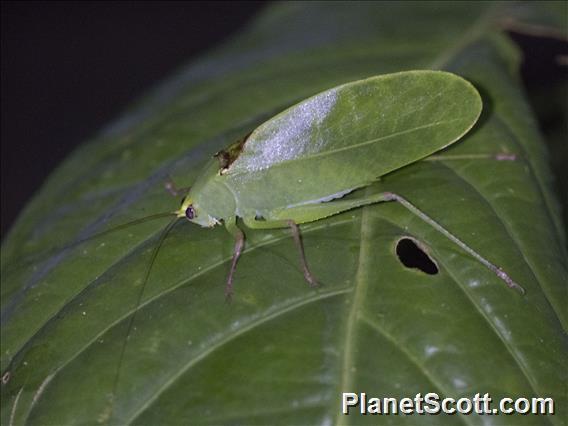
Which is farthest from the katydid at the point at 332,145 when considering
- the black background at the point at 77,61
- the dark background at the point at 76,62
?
the black background at the point at 77,61

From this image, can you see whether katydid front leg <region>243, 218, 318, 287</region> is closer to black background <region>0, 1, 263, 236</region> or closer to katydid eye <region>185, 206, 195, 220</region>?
katydid eye <region>185, 206, 195, 220</region>

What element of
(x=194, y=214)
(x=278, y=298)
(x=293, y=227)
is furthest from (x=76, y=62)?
(x=278, y=298)

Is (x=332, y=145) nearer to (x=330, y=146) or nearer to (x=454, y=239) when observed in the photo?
(x=330, y=146)

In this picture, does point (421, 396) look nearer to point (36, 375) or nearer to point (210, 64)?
point (36, 375)

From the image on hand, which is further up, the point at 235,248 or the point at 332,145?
the point at 332,145

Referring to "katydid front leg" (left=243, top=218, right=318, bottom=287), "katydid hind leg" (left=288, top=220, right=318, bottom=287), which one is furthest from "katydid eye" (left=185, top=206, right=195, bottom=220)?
"katydid hind leg" (left=288, top=220, right=318, bottom=287)

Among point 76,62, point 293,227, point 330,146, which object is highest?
point 76,62

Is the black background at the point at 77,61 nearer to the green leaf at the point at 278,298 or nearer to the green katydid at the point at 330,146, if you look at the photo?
the green leaf at the point at 278,298
